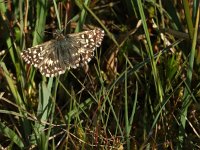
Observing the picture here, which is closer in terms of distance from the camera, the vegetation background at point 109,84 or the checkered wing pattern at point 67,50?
the vegetation background at point 109,84

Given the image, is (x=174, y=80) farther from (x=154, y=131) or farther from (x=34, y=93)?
(x=34, y=93)

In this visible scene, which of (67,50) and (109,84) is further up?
(67,50)

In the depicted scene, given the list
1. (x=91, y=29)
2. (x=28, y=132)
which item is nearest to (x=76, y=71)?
(x=91, y=29)

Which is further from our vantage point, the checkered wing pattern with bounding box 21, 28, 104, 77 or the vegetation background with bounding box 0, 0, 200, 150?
the checkered wing pattern with bounding box 21, 28, 104, 77
